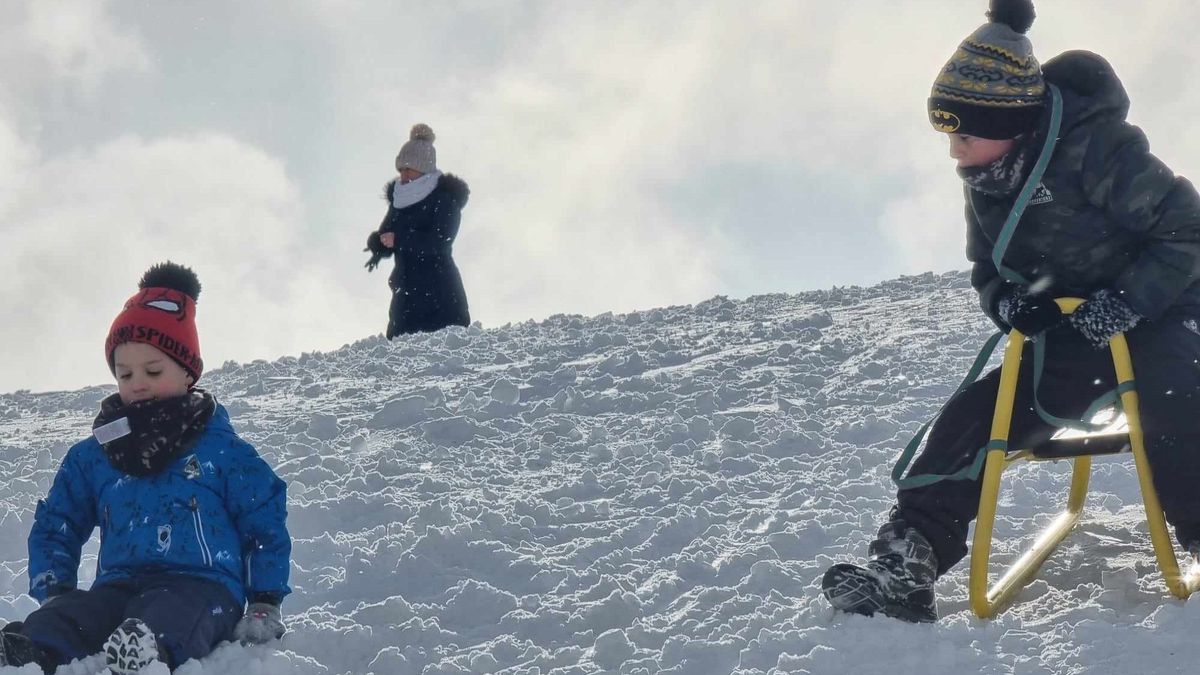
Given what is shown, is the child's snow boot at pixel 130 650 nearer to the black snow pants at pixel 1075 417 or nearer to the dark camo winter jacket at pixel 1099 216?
the black snow pants at pixel 1075 417

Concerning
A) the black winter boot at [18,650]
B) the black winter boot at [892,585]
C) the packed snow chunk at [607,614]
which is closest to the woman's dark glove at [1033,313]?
the black winter boot at [892,585]

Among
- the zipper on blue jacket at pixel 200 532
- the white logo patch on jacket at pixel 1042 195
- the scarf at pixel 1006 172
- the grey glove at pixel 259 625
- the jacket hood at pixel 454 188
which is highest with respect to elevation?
the jacket hood at pixel 454 188

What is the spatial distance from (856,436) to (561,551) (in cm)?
191

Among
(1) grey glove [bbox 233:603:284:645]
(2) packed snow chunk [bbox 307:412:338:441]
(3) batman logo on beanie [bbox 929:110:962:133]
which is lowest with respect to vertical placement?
(1) grey glove [bbox 233:603:284:645]

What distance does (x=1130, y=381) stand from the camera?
3.49 m

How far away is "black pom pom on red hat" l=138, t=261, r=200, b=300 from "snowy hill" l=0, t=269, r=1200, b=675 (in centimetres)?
104

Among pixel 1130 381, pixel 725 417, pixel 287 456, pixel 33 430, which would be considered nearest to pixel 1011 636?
pixel 1130 381

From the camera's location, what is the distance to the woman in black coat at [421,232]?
9.21 meters

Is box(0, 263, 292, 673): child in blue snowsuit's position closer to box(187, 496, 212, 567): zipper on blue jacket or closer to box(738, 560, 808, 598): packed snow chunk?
box(187, 496, 212, 567): zipper on blue jacket

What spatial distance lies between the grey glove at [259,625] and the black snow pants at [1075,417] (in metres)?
1.73

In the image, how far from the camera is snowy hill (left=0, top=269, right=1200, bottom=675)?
342 cm

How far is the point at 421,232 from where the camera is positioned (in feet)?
30.3

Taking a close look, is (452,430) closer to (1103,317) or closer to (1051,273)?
(1051,273)

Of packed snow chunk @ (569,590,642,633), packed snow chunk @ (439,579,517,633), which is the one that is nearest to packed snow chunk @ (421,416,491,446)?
packed snow chunk @ (439,579,517,633)
